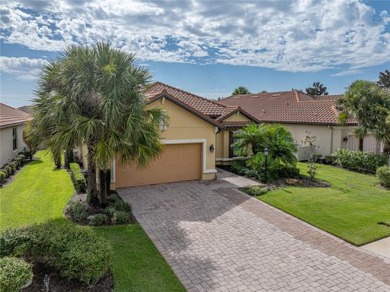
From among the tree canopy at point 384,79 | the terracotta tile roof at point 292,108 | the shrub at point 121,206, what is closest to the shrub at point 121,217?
the shrub at point 121,206

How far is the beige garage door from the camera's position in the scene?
15.8 m

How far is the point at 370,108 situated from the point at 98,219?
19.4m

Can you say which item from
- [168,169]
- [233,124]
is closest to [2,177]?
[168,169]

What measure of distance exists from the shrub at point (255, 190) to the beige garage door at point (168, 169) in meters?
3.31

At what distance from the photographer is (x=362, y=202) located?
1350 cm

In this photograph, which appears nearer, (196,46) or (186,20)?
(186,20)

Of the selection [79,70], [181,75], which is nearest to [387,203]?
[79,70]

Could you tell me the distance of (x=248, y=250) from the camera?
29.3ft

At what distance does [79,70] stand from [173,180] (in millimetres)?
8399

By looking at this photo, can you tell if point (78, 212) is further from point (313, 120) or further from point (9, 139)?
point (313, 120)

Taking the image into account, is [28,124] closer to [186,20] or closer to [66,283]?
[66,283]

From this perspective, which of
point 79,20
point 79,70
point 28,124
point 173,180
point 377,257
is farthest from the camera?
point 173,180

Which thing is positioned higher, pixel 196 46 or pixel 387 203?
pixel 196 46

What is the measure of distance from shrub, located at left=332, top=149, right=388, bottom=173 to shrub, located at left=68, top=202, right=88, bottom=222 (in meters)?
18.6
